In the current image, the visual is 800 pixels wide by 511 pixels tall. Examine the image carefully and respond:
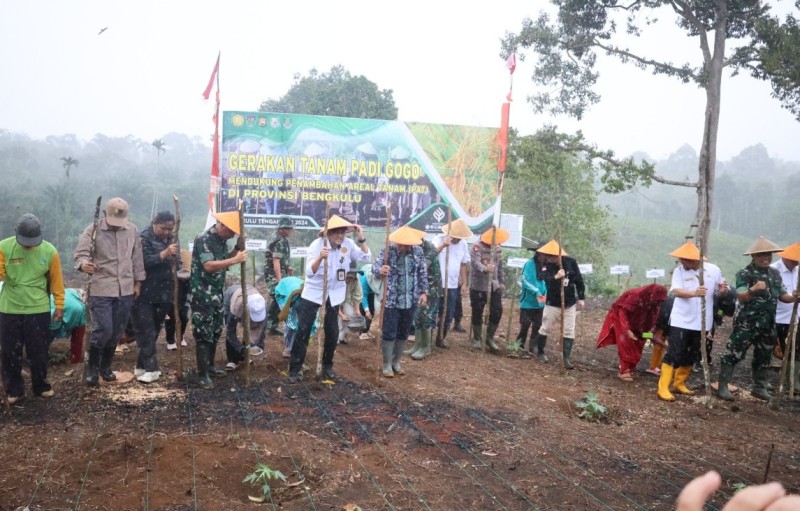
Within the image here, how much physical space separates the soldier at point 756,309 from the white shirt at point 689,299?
0.99ft

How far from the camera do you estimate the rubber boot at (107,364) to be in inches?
233

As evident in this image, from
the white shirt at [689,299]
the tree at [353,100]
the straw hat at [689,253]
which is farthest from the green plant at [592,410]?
the tree at [353,100]

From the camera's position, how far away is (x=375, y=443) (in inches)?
186

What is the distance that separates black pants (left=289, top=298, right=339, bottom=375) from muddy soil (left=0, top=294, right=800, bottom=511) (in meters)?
0.28

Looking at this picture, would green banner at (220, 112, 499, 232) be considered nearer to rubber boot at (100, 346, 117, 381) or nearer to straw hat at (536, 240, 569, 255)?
straw hat at (536, 240, 569, 255)

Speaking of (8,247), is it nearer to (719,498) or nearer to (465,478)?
(465,478)

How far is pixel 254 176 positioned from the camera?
9984 mm

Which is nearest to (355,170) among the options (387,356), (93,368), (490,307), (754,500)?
(490,307)

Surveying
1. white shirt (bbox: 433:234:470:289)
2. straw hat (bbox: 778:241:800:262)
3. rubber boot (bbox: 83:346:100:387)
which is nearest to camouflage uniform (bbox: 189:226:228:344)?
rubber boot (bbox: 83:346:100:387)

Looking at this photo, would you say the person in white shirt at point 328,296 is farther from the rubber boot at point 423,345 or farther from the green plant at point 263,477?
the green plant at point 263,477

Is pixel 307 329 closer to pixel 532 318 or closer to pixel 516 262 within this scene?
pixel 532 318

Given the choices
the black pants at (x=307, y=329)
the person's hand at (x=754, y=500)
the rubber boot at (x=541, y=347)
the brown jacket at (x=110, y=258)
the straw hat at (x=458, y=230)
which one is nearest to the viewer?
the person's hand at (x=754, y=500)

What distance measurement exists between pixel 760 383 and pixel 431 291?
3.92 m

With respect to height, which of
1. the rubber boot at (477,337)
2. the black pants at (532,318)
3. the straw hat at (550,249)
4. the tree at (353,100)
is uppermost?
the tree at (353,100)
